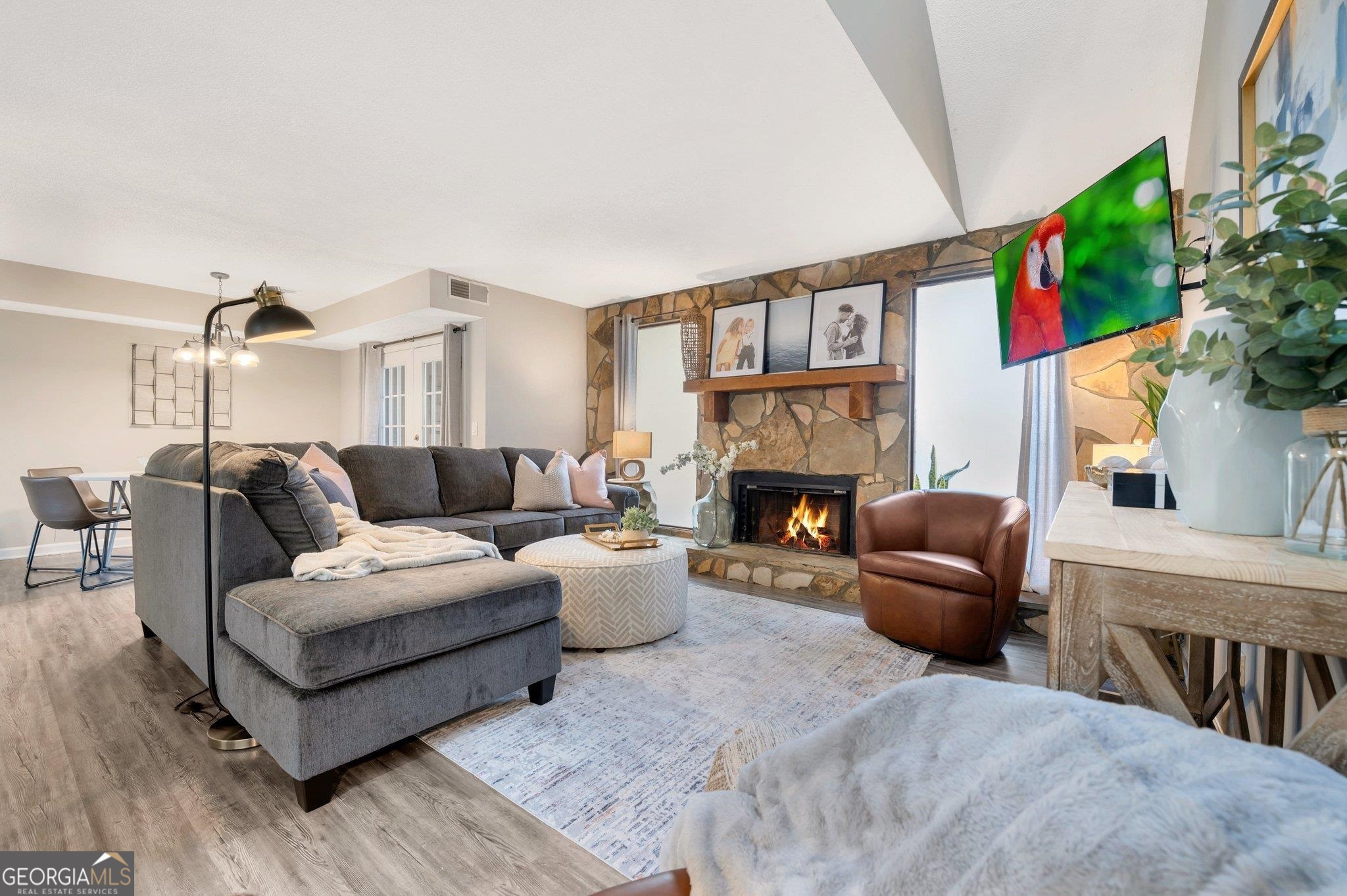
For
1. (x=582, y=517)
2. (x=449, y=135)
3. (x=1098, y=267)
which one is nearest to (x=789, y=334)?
(x=582, y=517)

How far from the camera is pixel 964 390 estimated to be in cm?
386

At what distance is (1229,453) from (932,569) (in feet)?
6.05

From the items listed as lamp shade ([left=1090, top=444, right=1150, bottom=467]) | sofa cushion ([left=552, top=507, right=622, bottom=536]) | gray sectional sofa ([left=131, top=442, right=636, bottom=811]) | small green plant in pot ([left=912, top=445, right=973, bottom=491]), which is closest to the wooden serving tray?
gray sectional sofa ([left=131, top=442, right=636, bottom=811])

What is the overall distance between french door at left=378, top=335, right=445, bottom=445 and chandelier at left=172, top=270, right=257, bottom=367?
1225 millimetres

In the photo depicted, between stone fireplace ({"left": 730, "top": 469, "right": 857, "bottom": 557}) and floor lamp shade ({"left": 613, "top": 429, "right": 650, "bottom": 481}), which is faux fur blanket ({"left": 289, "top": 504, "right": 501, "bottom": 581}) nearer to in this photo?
floor lamp shade ({"left": 613, "top": 429, "right": 650, "bottom": 481})

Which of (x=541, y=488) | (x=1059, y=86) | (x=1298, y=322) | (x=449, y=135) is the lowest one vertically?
(x=541, y=488)

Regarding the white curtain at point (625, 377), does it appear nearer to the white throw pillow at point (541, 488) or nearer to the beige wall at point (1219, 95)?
the white throw pillow at point (541, 488)

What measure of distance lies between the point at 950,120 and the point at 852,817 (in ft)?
11.6

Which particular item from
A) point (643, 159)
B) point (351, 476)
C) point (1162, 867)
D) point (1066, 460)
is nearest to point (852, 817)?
point (1162, 867)

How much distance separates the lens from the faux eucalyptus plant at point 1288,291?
66 cm

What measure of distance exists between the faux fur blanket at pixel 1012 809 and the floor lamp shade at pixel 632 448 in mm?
4343

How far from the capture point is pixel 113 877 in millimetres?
1264

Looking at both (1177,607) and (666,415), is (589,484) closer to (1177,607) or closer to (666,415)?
(666,415)

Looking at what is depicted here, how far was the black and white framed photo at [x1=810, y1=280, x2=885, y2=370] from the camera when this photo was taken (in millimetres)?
4078
